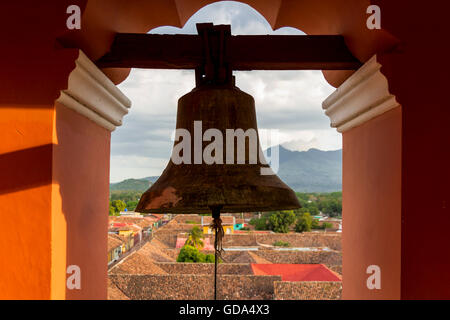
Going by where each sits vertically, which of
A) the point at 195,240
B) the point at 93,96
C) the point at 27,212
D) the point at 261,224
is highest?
the point at 93,96

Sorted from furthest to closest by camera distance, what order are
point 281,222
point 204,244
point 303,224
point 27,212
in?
point 281,222 < point 303,224 < point 204,244 < point 27,212

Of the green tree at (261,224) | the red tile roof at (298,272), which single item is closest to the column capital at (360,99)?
the red tile roof at (298,272)

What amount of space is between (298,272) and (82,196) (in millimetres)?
14090

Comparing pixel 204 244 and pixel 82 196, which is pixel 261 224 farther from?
pixel 82 196

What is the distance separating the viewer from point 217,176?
146 cm

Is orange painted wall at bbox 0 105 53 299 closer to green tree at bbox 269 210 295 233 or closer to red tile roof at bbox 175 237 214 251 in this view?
red tile roof at bbox 175 237 214 251

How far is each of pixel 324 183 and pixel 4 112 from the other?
204ft

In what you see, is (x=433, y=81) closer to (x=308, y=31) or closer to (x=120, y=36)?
(x=308, y=31)

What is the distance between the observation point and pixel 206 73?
1610 mm

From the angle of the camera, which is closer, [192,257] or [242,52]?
[242,52]

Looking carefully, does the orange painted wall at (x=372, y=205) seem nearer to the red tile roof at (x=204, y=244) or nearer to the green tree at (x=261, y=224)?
the red tile roof at (x=204, y=244)

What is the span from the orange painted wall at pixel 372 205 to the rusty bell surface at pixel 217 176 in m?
0.37

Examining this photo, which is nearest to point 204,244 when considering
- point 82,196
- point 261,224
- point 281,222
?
point 281,222
